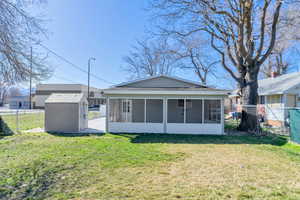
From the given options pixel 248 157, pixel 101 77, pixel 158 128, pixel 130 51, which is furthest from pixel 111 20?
pixel 101 77

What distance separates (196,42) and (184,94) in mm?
11003

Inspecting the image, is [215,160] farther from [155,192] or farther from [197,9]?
[197,9]

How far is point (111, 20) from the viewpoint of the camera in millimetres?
16109

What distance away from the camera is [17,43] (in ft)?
16.1

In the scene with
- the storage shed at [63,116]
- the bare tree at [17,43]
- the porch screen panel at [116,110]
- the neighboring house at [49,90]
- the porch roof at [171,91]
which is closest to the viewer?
the bare tree at [17,43]

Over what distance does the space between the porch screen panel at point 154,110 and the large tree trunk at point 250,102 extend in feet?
17.7

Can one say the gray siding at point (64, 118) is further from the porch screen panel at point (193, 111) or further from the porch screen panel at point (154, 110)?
the porch screen panel at point (193, 111)

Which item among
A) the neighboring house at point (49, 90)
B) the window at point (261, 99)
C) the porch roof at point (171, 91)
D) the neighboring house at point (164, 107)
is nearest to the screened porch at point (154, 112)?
the neighboring house at point (164, 107)

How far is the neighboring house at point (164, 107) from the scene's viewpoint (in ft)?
32.1

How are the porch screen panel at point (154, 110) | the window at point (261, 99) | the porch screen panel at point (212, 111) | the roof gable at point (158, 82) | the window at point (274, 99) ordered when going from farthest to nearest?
the window at point (261, 99), the window at point (274, 99), the porch screen panel at point (212, 111), the porch screen panel at point (154, 110), the roof gable at point (158, 82)

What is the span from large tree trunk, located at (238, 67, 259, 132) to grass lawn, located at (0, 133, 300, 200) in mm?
4291

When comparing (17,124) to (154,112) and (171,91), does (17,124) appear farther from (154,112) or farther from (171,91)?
(171,91)

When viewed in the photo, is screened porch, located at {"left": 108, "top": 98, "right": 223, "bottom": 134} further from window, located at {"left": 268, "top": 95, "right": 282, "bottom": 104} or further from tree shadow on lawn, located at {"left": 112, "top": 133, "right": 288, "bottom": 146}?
window, located at {"left": 268, "top": 95, "right": 282, "bottom": 104}

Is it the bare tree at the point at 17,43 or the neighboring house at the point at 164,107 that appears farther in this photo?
the neighboring house at the point at 164,107
